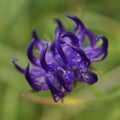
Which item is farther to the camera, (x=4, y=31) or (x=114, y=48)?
(x=4, y=31)

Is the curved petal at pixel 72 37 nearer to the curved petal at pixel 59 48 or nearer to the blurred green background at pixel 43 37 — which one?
the curved petal at pixel 59 48

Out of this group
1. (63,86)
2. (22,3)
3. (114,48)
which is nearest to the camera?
(63,86)

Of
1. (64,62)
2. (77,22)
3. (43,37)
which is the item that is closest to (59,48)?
(64,62)

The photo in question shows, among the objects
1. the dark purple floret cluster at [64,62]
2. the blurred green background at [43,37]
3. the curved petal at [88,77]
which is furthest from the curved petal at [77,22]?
the blurred green background at [43,37]

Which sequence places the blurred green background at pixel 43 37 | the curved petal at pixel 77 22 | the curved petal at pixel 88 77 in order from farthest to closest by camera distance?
the blurred green background at pixel 43 37 → the curved petal at pixel 77 22 → the curved petal at pixel 88 77

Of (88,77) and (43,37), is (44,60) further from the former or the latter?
(43,37)

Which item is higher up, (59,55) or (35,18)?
(59,55)

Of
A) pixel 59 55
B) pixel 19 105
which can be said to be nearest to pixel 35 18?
pixel 19 105

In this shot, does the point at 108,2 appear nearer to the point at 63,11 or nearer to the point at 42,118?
the point at 63,11
